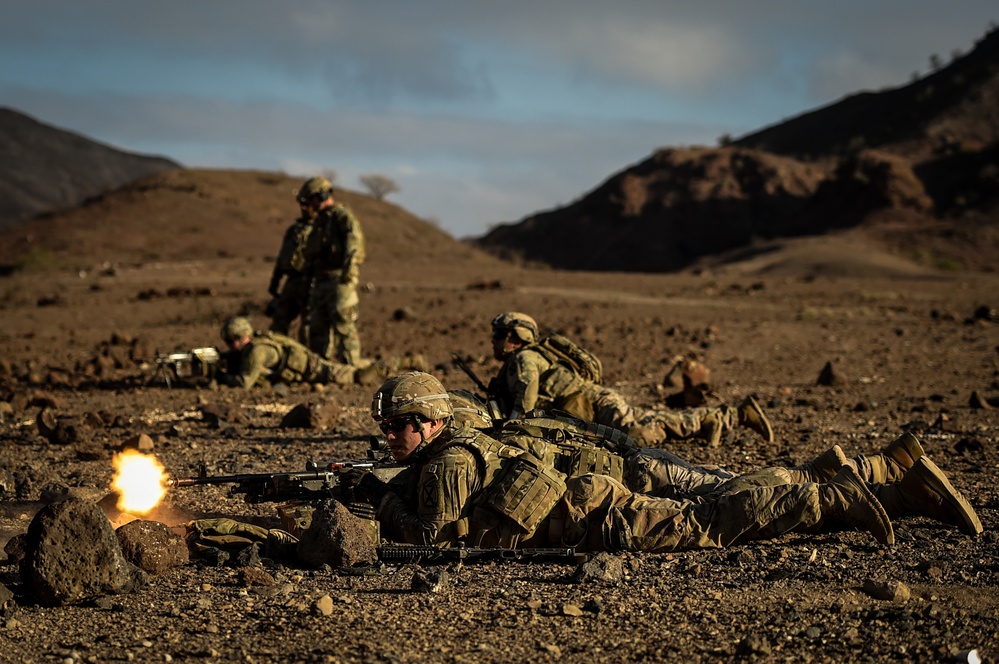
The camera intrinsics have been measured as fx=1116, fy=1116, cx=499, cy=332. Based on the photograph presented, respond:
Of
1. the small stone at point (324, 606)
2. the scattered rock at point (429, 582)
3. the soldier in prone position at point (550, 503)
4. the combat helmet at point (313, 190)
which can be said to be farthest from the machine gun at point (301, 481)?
the combat helmet at point (313, 190)

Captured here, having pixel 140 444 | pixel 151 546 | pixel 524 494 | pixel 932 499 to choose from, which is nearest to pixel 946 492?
pixel 932 499

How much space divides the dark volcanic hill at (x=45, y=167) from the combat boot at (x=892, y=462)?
46.6 metres

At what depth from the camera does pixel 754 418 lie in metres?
8.60

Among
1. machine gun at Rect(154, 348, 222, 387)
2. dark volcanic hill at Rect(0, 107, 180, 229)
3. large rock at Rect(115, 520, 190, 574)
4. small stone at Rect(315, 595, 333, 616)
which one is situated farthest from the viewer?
dark volcanic hill at Rect(0, 107, 180, 229)

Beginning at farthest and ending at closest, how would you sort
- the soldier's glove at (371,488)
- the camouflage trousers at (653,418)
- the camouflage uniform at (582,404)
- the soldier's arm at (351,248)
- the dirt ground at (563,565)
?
the soldier's arm at (351,248) → the camouflage trousers at (653,418) → the camouflage uniform at (582,404) → the soldier's glove at (371,488) → the dirt ground at (563,565)

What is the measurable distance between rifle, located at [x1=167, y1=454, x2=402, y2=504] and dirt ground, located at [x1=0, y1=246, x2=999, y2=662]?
0.60 meters

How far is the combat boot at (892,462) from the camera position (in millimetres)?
5926

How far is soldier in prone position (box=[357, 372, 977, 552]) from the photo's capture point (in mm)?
5398

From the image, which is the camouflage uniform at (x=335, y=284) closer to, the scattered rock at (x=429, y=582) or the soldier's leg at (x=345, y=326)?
the soldier's leg at (x=345, y=326)

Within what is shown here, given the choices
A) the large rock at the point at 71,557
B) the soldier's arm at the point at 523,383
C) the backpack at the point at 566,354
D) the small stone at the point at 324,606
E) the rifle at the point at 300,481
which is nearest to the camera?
the small stone at the point at 324,606

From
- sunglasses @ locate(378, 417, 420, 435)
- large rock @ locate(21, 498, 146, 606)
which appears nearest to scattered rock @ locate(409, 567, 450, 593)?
sunglasses @ locate(378, 417, 420, 435)

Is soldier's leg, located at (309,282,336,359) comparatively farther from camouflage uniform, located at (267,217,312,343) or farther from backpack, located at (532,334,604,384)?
backpack, located at (532,334,604,384)

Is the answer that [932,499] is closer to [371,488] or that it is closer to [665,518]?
[665,518]

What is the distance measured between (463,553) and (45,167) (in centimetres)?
5494
